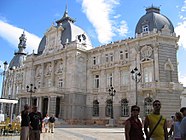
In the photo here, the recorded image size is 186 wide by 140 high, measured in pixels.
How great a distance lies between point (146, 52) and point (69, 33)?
54.3 feet

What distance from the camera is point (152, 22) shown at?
35.9 meters

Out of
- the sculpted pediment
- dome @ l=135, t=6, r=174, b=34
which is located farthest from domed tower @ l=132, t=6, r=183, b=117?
the sculpted pediment

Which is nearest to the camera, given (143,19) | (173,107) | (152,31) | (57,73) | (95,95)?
(173,107)

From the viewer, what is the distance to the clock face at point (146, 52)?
34.2 m

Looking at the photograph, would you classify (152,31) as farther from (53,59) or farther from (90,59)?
(53,59)

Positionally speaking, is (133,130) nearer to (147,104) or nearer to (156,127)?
(156,127)

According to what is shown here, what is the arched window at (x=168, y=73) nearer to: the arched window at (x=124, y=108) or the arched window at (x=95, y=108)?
the arched window at (x=124, y=108)

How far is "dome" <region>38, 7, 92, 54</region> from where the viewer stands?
44.5 m

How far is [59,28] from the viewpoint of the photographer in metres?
45.5

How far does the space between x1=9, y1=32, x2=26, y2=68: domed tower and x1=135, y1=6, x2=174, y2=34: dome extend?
1580 inches

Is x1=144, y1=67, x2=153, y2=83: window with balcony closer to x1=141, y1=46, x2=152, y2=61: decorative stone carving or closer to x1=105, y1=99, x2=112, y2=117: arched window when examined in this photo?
x1=141, y1=46, x2=152, y2=61: decorative stone carving

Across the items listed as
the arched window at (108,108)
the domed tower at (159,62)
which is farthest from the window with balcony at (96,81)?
the domed tower at (159,62)

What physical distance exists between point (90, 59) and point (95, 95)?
6.79 meters

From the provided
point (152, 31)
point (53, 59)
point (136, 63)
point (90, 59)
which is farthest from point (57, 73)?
point (152, 31)
